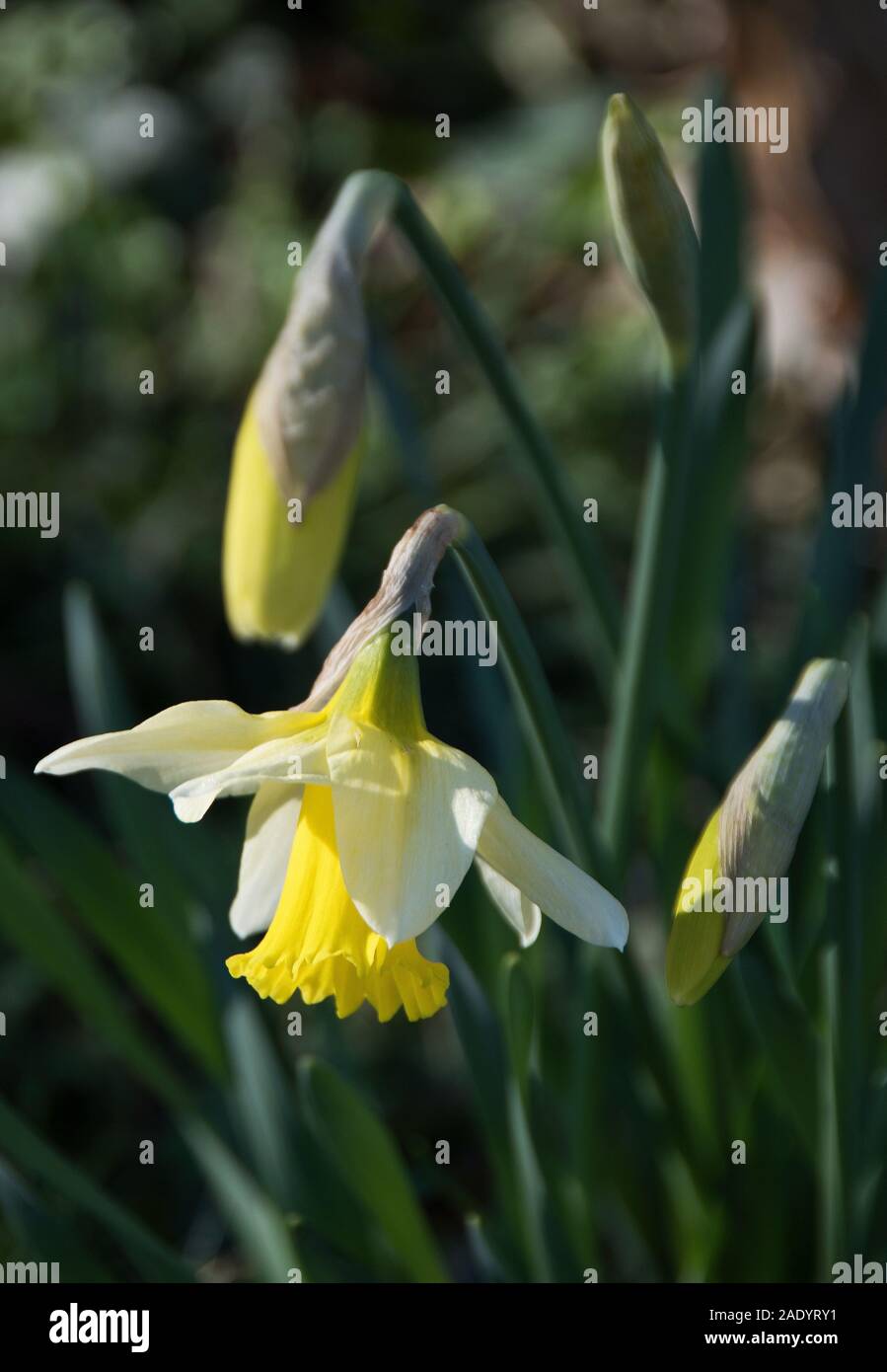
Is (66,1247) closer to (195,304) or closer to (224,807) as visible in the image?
(224,807)

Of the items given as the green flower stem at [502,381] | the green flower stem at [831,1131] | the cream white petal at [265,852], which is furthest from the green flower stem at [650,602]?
the cream white petal at [265,852]

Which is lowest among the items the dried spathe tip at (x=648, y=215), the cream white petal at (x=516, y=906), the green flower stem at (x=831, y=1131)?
the green flower stem at (x=831, y=1131)

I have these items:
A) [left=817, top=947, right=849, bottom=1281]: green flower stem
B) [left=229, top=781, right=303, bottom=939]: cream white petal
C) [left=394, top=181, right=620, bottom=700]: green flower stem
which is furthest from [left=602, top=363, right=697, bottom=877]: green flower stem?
[left=229, top=781, right=303, bottom=939]: cream white petal

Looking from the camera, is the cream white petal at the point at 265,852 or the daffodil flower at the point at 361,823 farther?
the cream white petal at the point at 265,852

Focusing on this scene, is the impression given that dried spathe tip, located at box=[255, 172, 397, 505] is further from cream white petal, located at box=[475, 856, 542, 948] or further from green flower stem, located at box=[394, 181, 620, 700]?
cream white petal, located at box=[475, 856, 542, 948]

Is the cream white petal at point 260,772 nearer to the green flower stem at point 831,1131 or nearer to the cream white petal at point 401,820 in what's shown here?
the cream white petal at point 401,820

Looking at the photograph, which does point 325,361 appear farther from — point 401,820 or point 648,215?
point 401,820
